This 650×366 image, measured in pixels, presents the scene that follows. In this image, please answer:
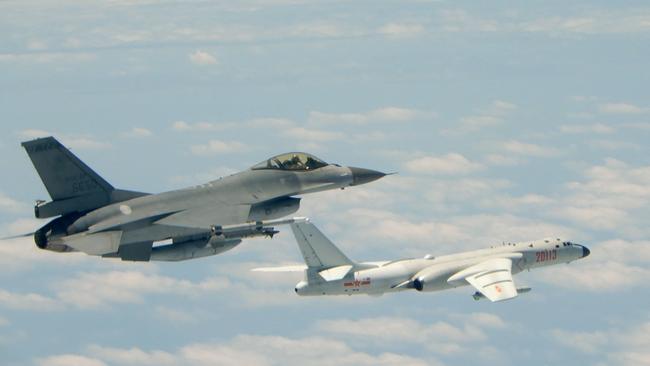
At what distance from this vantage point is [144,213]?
4888 cm

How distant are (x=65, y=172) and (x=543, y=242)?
91.2ft

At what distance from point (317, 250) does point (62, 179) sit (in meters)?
14.5

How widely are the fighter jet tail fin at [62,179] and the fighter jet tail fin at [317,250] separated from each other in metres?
11.9

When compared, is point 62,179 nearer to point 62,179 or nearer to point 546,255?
point 62,179

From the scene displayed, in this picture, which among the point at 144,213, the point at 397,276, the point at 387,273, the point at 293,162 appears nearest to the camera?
the point at 144,213

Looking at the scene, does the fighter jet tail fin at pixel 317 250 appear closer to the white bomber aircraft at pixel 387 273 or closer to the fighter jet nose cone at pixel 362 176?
the white bomber aircraft at pixel 387 273

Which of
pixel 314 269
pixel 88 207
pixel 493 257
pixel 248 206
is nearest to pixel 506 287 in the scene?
pixel 493 257

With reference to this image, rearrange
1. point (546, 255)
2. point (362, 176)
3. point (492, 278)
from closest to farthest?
point (362, 176)
point (492, 278)
point (546, 255)

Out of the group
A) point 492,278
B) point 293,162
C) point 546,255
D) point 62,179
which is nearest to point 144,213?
point 62,179

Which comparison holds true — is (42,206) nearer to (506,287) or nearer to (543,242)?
(506,287)

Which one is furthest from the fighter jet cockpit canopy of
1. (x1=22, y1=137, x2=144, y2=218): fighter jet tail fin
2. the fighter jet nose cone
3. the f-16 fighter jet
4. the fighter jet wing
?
the fighter jet wing

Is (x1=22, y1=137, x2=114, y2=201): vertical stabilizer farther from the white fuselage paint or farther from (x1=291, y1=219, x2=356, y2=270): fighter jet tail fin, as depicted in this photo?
the white fuselage paint

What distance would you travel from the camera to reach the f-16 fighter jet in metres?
48.0

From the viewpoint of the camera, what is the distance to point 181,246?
4966cm
